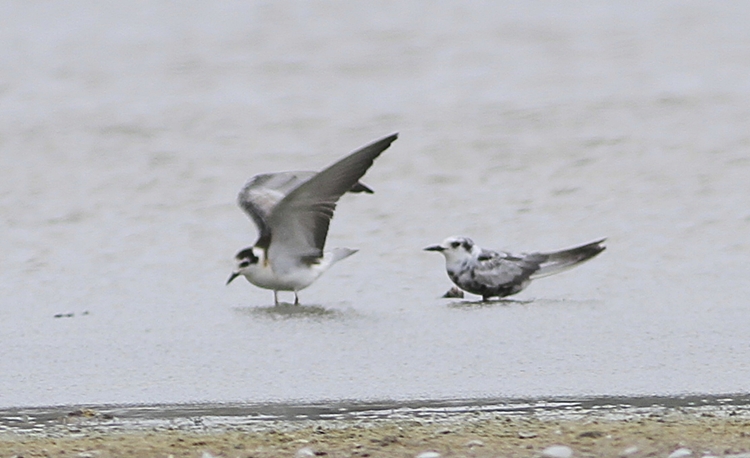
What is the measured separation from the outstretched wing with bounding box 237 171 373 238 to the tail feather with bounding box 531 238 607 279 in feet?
3.36

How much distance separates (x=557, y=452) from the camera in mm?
3926

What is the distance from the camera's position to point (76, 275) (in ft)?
23.8

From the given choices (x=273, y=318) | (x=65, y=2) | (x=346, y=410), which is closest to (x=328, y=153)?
(x=273, y=318)

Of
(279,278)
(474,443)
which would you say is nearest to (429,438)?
(474,443)

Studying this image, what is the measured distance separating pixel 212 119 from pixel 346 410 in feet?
21.8

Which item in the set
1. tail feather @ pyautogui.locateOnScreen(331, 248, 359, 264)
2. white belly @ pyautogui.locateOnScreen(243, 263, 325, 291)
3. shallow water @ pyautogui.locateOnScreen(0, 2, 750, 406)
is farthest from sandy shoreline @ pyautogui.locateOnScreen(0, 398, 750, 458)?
tail feather @ pyautogui.locateOnScreen(331, 248, 359, 264)

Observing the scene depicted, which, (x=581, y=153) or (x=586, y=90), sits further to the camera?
Answer: (x=586, y=90)

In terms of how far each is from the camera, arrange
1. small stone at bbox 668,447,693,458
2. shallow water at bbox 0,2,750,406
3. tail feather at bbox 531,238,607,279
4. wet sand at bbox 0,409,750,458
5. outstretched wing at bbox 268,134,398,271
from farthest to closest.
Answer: tail feather at bbox 531,238,607,279 → outstretched wing at bbox 268,134,398,271 → shallow water at bbox 0,2,750,406 → wet sand at bbox 0,409,750,458 → small stone at bbox 668,447,693,458

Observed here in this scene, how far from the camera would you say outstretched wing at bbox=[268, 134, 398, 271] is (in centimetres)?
668

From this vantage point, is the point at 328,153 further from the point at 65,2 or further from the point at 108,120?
the point at 65,2

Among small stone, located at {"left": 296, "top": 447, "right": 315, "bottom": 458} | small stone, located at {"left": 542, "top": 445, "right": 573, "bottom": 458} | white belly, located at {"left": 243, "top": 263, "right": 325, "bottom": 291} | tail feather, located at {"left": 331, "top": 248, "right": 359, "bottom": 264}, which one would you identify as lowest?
small stone, located at {"left": 542, "top": 445, "right": 573, "bottom": 458}

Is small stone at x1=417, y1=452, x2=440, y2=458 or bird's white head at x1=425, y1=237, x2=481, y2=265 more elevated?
bird's white head at x1=425, y1=237, x2=481, y2=265

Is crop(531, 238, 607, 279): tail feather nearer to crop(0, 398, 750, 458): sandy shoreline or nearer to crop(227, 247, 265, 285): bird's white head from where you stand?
crop(227, 247, 265, 285): bird's white head

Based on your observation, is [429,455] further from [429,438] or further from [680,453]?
[680,453]
